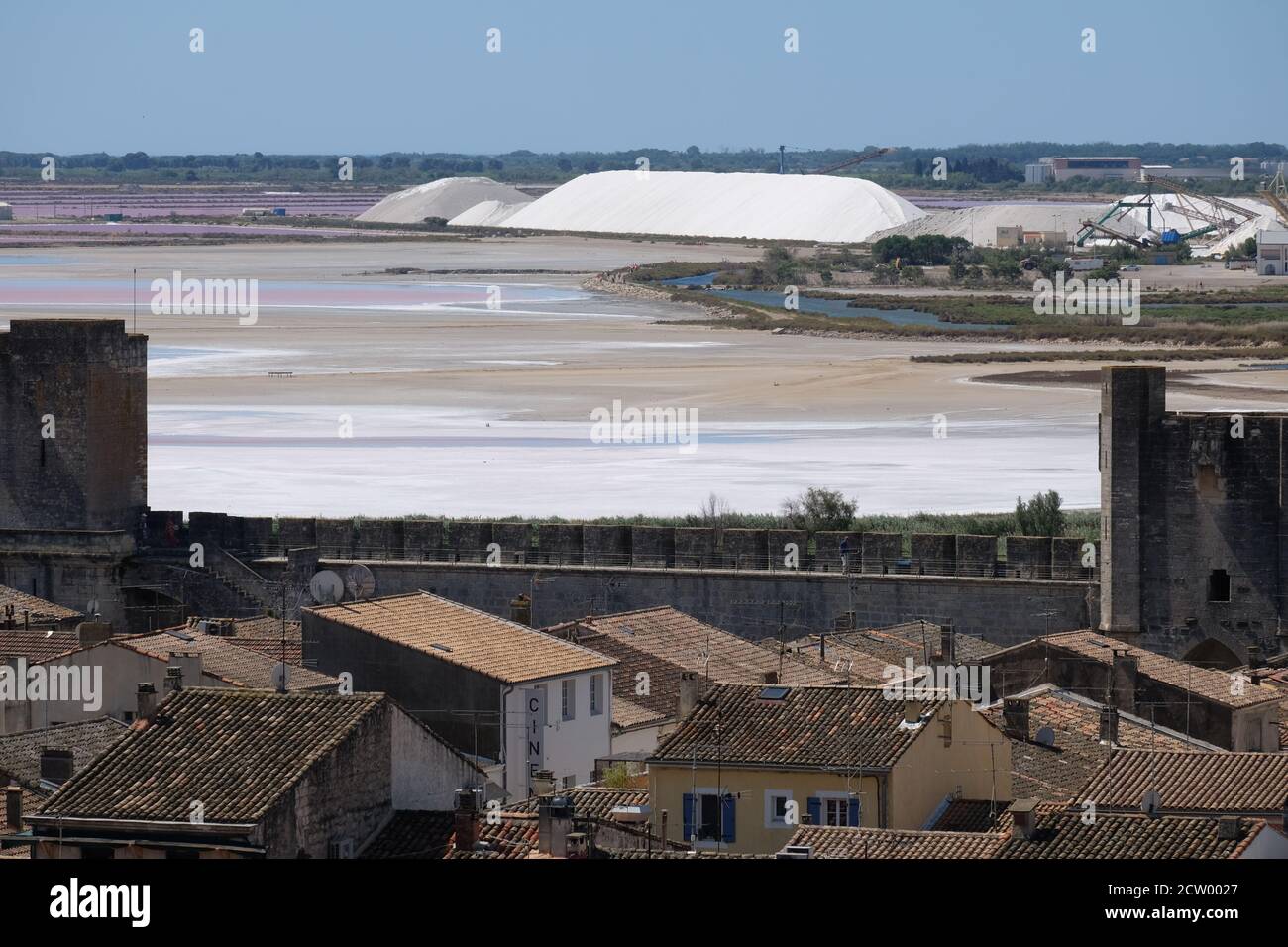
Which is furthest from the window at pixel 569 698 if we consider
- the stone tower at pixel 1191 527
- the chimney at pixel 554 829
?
the stone tower at pixel 1191 527

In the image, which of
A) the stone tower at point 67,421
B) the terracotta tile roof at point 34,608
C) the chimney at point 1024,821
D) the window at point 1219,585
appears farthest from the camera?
the stone tower at point 67,421

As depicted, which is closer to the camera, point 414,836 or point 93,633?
point 414,836

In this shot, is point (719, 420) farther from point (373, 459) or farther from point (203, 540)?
point (203, 540)

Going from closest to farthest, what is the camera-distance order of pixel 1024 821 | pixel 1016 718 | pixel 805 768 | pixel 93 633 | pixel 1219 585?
1. pixel 1024 821
2. pixel 805 768
3. pixel 1016 718
4. pixel 93 633
5. pixel 1219 585

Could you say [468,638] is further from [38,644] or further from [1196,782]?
[1196,782]

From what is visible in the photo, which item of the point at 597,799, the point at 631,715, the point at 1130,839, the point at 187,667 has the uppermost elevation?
the point at 1130,839

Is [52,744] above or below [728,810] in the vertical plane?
above

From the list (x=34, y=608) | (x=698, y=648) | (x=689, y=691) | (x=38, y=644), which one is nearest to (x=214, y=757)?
(x=689, y=691)

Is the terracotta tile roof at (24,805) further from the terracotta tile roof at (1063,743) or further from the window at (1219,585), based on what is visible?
the window at (1219,585)
